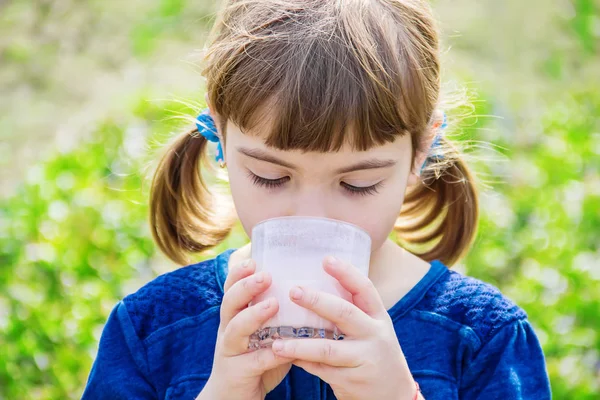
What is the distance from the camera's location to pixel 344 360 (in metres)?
1.88

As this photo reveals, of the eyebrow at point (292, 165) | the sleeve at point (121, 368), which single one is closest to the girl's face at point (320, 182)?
the eyebrow at point (292, 165)

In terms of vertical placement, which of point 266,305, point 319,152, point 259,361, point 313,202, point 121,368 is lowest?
point 121,368

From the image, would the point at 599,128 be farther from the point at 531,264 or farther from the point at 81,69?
the point at 81,69

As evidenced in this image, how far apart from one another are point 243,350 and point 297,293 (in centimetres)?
25

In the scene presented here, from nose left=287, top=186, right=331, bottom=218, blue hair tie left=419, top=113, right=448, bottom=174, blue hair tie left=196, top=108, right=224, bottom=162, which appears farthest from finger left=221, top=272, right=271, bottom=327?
blue hair tie left=419, top=113, right=448, bottom=174

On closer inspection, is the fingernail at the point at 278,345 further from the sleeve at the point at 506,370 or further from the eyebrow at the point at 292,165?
the sleeve at the point at 506,370

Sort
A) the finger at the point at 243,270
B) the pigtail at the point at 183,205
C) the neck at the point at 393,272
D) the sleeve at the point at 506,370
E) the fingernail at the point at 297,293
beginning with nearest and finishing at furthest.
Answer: the fingernail at the point at 297,293, the finger at the point at 243,270, the sleeve at the point at 506,370, the neck at the point at 393,272, the pigtail at the point at 183,205

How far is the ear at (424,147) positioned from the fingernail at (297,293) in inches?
26.4

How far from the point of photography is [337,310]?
6.02 feet

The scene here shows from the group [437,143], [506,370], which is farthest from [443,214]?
[506,370]

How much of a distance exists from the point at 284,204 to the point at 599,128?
14.1 ft

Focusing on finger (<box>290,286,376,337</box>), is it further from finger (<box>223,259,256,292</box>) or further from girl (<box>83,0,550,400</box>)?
finger (<box>223,259,256,292</box>)

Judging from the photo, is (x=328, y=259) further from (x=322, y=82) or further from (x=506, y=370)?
(x=506, y=370)

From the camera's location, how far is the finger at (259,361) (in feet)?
6.27
